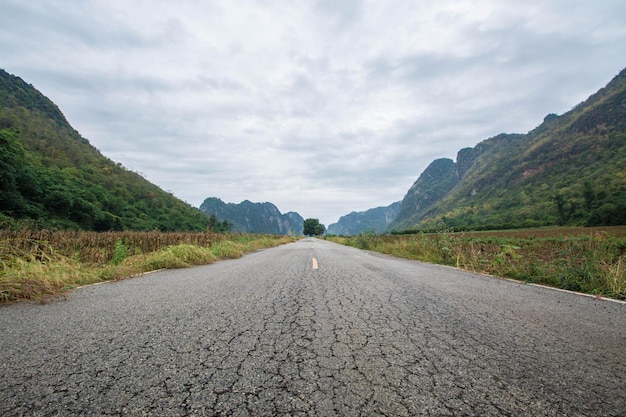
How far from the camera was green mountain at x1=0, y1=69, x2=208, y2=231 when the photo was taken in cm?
2659

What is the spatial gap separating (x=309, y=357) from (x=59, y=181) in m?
44.5

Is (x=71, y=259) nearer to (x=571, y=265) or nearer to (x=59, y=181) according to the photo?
(x=571, y=265)

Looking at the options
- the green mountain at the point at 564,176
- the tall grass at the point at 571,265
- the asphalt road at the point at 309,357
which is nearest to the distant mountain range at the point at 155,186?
the green mountain at the point at 564,176

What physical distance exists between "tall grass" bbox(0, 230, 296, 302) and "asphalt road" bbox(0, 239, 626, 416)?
27.2 inches

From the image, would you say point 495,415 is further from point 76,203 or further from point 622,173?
point 622,173

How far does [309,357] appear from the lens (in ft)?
5.59

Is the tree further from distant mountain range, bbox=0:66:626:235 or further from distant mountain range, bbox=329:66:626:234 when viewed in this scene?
distant mountain range, bbox=0:66:626:235

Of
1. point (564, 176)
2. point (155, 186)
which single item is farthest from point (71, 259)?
point (564, 176)

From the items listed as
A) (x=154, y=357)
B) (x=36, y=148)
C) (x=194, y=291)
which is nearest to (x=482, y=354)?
(x=154, y=357)

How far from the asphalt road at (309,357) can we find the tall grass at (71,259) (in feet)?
2.27

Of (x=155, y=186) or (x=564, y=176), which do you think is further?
(x=564, y=176)

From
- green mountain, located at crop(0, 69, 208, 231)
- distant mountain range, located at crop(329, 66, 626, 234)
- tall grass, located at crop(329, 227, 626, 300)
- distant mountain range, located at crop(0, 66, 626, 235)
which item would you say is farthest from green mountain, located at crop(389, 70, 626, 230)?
green mountain, located at crop(0, 69, 208, 231)

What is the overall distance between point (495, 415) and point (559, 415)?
11.5 inches

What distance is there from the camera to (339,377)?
146 centimetres
